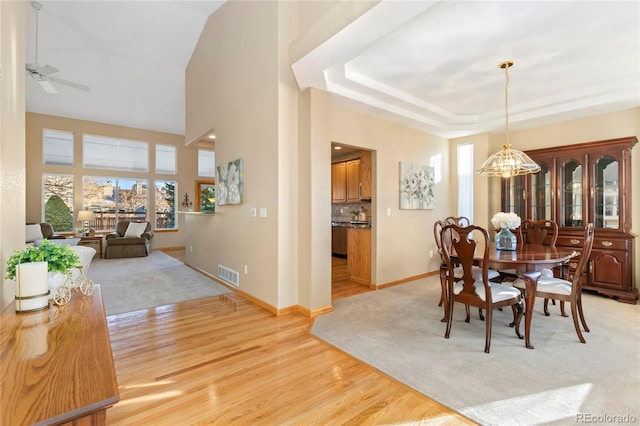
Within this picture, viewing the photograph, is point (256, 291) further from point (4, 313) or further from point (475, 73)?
point (475, 73)

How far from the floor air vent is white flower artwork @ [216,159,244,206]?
40.2 inches

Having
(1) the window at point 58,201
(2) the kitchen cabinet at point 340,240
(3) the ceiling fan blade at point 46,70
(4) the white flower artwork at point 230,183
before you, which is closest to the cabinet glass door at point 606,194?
(2) the kitchen cabinet at point 340,240

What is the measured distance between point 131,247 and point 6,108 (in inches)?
275

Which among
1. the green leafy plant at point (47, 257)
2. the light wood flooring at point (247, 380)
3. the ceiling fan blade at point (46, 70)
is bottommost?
the light wood flooring at point (247, 380)

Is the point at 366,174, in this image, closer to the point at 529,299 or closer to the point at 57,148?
the point at 529,299

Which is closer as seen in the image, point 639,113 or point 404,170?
point 639,113

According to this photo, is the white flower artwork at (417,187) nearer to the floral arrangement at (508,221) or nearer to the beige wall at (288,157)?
the beige wall at (288,157)

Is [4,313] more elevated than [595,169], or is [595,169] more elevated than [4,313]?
[595,169]

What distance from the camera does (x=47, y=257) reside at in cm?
152

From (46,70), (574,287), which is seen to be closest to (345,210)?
(574,287)

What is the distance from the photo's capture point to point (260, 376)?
2.14 meters

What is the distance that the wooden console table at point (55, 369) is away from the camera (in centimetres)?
72

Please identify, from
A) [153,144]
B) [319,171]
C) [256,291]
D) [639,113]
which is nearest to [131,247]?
[153,144]
